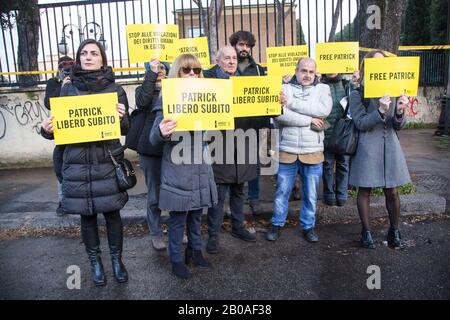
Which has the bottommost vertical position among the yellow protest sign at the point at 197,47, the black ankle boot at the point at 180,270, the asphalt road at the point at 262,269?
the asphalt road at the point at 262,269

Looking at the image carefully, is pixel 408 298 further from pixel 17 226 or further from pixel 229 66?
pixel 17 226

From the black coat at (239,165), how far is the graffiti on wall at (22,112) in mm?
4922

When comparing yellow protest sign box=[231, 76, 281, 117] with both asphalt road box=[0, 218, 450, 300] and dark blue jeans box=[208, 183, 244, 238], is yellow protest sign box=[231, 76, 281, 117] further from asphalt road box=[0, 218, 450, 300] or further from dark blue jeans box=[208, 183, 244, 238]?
asphalt road box=[0, 218, 450, 300]

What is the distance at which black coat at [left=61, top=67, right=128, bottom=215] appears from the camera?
3.38m

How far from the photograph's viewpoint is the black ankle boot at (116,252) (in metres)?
3.58

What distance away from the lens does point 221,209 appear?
164 inches

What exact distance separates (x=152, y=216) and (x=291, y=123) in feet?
5.64

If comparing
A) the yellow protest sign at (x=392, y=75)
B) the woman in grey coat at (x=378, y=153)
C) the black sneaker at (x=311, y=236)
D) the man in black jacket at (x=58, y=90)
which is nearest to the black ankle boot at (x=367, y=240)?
the woman in grey coat at (x=378, y=153)

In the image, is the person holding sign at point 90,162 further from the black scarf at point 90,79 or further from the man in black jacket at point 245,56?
the man in black jacket at point 245,56

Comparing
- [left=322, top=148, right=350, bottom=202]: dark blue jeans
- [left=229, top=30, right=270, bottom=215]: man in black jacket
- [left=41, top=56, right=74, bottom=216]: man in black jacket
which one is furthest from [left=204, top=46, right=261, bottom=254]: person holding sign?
[left=41, top=56, right=74, bottom=216]: man in black jacket

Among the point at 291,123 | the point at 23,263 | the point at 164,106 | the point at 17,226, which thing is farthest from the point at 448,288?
the point at 17,226

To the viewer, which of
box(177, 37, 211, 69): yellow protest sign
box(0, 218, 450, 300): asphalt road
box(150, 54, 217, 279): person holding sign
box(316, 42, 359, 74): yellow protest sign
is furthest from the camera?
box(177, 37, 211, 69): yellow protest sign

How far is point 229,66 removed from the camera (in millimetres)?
4066

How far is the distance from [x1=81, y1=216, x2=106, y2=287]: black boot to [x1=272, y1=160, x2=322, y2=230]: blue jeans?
188cm
